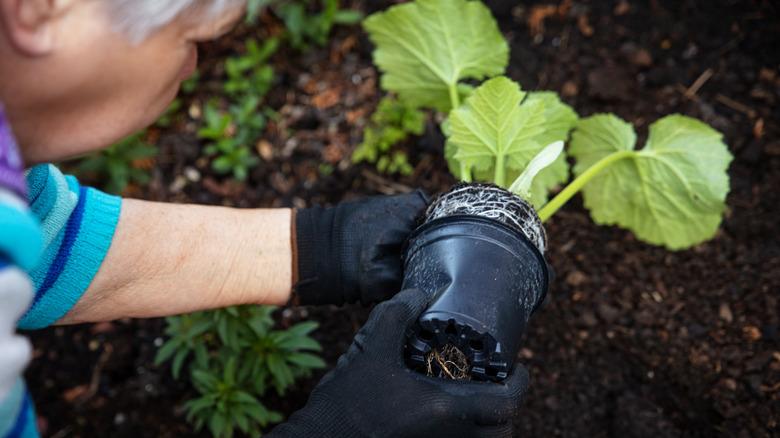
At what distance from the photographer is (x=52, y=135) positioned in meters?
1.03

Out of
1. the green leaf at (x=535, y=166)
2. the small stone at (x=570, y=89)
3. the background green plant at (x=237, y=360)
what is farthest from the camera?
the small stone at (x=570, y=89)

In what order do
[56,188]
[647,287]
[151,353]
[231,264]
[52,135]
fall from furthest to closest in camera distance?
[151,353] → [647,287] → [231,264] → [56,188] → [52,135]

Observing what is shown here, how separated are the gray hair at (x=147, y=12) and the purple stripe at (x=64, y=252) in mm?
646

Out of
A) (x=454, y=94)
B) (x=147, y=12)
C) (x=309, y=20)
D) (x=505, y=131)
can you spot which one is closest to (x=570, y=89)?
(x=454, y=94)

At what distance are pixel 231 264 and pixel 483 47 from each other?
110cm

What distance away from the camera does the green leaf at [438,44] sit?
1.87 meters

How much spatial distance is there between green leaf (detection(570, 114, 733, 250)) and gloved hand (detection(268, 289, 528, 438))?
0.95 meters

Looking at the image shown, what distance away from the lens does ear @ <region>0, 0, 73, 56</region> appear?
834mm

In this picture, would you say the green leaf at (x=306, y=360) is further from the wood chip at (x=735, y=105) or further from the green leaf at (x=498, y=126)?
the wood chip at (x=735, y=105)

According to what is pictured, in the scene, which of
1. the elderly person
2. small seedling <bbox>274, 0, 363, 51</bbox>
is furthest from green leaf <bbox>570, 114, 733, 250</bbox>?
small seedling <bbox>274, 0, 363, 51</bbox>

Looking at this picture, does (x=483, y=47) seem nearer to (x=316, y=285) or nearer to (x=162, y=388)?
(x=316, y=285)

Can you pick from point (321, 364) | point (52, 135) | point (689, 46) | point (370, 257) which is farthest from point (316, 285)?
point (689, 46)

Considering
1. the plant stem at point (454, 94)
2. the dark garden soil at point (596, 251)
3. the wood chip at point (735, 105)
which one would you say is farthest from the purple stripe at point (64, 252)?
the wood chip at point (735, 105)

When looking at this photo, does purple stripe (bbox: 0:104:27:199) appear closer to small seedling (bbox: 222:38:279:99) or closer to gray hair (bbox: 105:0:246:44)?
gray hair (bbox: 105:0:246:44)
